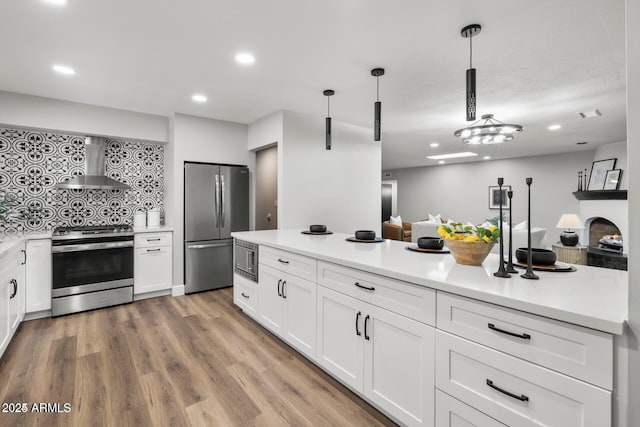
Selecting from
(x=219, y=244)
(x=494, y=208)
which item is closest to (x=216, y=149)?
(x=219, y=244)

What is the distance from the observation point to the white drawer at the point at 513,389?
1030 millimetres

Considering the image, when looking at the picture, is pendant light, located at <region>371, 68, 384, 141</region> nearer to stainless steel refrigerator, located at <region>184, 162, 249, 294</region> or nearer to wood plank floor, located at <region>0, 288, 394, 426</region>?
wood plank floor, located at <region>0, 288, 394, 426</region>

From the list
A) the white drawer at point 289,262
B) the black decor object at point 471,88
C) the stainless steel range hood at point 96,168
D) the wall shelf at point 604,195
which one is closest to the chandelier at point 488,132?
the black decor object at point 471,88

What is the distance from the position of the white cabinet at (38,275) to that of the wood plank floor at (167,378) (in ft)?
0.60

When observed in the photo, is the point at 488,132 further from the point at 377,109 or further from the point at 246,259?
the point at 246,259

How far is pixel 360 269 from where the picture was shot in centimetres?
184

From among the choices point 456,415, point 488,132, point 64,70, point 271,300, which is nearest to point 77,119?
point 64,70

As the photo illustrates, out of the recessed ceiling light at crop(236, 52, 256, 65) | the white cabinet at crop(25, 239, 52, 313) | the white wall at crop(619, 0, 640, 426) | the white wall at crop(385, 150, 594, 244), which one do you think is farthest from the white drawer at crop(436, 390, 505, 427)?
the white wall at crop(385, 150, 594, 244)

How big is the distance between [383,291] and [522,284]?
64cm

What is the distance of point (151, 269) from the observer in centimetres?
403

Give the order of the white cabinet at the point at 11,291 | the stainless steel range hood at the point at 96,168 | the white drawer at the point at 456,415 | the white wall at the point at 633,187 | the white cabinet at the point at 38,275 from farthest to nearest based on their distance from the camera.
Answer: the stainless steel range hood at the point at 96,168
the white cabinet at the point at 38,275
the white cabinet at the point at 11,291
the white drawer at the point at 456,415
the white wall at the point at 633,187

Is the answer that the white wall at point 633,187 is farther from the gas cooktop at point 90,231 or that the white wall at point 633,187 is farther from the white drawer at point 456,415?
the gas cooktop at point 90,231

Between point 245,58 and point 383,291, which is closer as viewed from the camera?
point 383,291

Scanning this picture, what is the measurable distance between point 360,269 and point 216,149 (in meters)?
3.42
